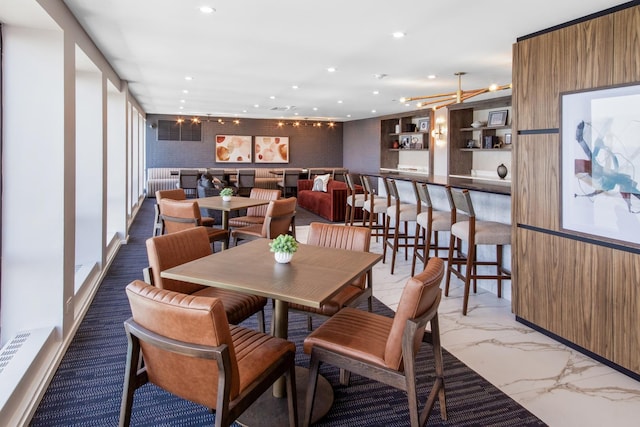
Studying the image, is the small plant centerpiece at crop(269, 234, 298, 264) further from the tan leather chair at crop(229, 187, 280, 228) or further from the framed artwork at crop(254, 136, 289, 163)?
the framed artwork at crop(254, 136, 289, 163)

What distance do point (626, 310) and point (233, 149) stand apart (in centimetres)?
1255

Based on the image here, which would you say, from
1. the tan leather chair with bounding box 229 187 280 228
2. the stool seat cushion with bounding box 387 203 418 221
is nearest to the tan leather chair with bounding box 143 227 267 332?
the tan leather chair with bounding box 229 187 280 228

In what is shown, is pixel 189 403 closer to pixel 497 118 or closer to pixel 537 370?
pixel 537 370

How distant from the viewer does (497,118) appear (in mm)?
8281

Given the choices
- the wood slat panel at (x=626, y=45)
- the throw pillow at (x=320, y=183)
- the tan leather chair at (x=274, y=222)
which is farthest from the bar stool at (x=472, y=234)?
the throw pillow at (x=320, y=183)

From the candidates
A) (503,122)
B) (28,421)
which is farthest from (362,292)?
(503,122)

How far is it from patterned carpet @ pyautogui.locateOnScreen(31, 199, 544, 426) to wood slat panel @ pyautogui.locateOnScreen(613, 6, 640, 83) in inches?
82.1

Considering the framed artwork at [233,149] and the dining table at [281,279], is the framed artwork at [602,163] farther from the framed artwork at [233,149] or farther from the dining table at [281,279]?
the framed artwork at [233,149]

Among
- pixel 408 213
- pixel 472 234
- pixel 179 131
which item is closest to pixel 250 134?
pixel 179 131

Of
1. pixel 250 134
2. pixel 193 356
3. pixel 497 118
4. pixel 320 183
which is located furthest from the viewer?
pixel 250 134

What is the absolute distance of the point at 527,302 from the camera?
3553 mm

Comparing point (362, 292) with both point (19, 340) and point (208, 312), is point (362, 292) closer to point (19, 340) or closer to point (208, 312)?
point (208, 312)

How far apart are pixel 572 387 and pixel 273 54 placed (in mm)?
4173

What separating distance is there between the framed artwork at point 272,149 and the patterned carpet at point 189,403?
1151 centimetres
